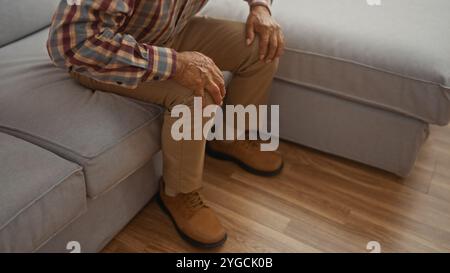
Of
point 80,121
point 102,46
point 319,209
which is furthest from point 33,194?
point 319,209

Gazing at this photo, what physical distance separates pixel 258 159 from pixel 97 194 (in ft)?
2.10

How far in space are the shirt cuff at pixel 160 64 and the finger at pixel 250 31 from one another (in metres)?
0.33

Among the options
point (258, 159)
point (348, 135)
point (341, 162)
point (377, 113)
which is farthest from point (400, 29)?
point (258, 159)

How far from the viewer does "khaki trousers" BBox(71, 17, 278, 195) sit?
3.57 feet

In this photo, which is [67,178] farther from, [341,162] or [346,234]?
[341,162]

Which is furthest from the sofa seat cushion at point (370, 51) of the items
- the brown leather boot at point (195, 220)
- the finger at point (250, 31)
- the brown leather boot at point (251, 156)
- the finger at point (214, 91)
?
the brown leather boot at point (195, 220)

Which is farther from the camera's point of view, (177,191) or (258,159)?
(258,159)

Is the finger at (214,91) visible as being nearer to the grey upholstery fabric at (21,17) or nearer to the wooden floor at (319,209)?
the wooden floor at (319,209)

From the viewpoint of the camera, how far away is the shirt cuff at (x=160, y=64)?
3.27 feet

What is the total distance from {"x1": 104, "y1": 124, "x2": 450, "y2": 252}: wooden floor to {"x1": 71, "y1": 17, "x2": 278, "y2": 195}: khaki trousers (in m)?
0.19

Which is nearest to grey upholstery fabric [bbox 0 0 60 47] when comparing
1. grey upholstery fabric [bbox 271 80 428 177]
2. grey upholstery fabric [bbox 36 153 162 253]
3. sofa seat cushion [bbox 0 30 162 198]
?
sofa seat cushion [bbox 0 30 162 198]

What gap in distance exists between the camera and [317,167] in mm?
1521

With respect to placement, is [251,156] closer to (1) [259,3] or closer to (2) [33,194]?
(1) [259,3]

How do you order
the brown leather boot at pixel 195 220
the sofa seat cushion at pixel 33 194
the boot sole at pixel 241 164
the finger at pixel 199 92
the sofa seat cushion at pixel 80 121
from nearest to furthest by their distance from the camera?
the sofa seat cushion at pixel 33 194 < the sofa seat cushion at pixel 80 121 < the finger at pixel 199 92 < the brown leather boot at pixel 195 220 < the boot sole at pixel 241 164
